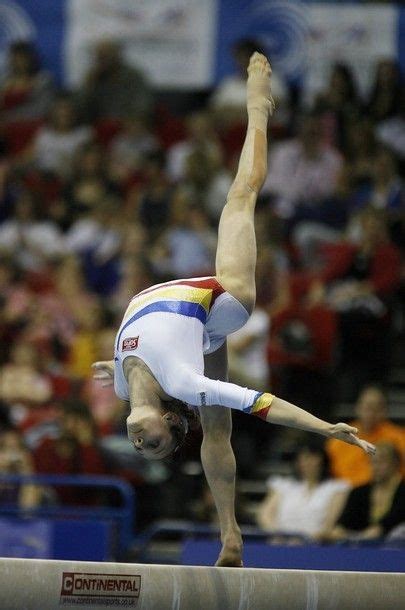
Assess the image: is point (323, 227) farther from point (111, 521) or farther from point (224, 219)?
point (224, 219)

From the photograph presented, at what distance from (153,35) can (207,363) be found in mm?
7472

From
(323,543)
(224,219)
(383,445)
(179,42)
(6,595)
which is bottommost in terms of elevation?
(6,595)

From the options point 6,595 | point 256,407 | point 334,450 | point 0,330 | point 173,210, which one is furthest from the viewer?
point 173,210

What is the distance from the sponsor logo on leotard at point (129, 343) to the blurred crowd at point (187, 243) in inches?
110

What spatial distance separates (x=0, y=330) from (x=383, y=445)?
3.71 m

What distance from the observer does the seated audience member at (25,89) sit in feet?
43.1

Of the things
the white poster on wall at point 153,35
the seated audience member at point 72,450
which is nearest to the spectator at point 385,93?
the white poster on wall at point 153,35

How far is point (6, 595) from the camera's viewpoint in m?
5.08

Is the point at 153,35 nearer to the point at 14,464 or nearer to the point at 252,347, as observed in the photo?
the point at 252,347

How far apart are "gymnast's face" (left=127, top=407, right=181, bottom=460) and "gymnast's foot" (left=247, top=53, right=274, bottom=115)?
185cm

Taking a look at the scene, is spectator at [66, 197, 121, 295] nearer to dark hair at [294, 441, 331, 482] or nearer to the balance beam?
dark hair at [294, 441, 331, 482]

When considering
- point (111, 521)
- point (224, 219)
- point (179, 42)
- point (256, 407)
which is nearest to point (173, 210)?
point (179, 42)

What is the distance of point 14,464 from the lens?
9.17 meters

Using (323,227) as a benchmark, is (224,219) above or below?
below
